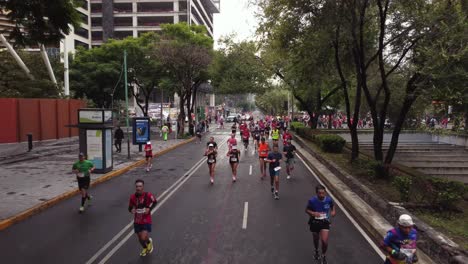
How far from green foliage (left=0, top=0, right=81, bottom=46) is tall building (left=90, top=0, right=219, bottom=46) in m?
68.3

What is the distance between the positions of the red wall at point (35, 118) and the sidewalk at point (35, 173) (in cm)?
→ 149

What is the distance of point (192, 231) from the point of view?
9.37 metres

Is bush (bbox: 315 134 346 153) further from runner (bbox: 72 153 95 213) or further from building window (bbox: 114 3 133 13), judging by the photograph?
building window (bbox: 114 3 133 13)

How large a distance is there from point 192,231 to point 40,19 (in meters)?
6.85

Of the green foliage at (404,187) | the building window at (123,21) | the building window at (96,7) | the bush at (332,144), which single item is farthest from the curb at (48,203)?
the building window at (96,7)

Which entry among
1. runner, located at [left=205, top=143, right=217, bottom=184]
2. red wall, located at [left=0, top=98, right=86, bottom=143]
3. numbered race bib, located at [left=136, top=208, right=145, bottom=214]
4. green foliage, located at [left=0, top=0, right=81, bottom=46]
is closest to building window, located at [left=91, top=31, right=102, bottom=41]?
red wall, located at [left=0, top=98, right=86, bottom=143]

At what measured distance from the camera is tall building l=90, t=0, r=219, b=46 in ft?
256

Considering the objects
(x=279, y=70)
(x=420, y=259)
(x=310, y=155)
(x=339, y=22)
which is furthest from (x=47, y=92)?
(x=420, y=259)

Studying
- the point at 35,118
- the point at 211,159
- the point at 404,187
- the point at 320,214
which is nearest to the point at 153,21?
the point at 35,118

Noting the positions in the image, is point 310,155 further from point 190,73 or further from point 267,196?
point 190,73

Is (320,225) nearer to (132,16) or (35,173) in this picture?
(35,173)

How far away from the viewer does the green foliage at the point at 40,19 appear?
10.1 m

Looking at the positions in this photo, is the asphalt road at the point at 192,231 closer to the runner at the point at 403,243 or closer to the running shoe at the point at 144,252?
A: the running shoe at the point at 144,252

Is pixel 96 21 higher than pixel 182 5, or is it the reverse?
pixel 182 5
